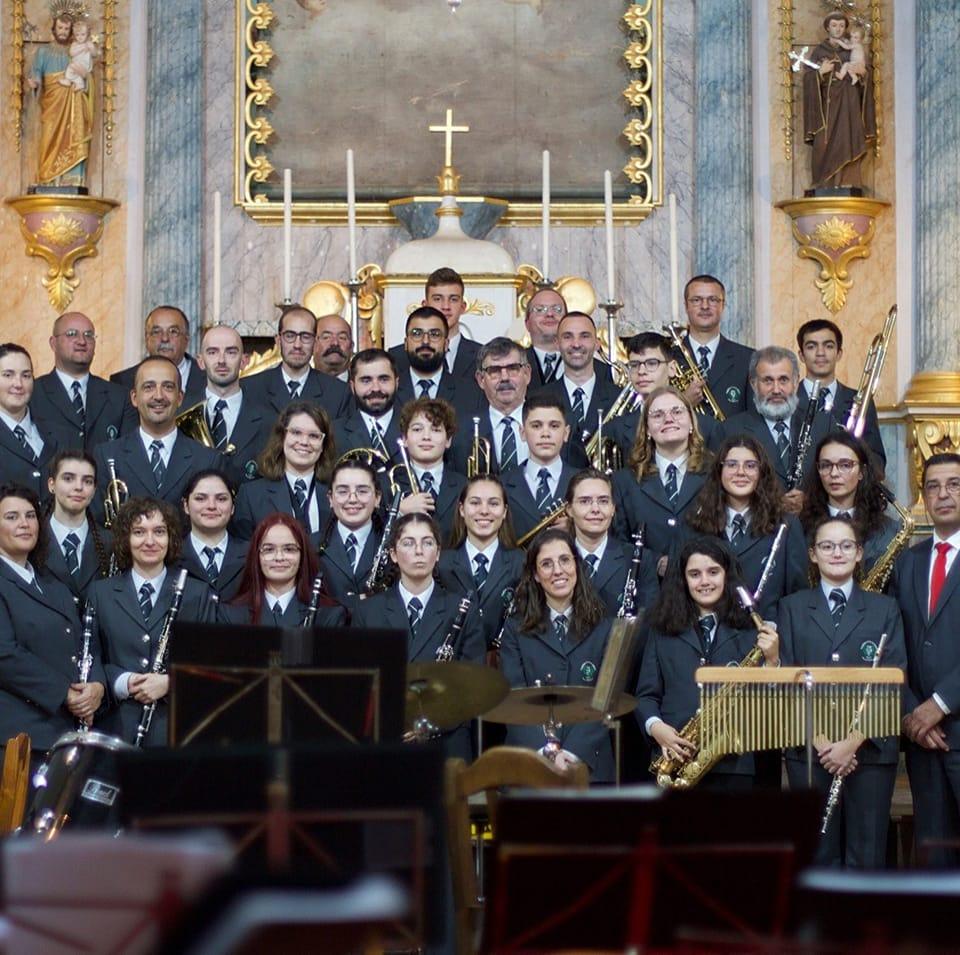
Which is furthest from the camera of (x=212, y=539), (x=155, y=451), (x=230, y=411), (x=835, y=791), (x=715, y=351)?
(x=715, y=351)

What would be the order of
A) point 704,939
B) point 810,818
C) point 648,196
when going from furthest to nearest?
1. point 648,196
2. point 810,818
3. point 704,939

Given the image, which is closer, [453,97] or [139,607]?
[139,607]

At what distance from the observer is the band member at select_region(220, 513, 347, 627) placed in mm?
6207

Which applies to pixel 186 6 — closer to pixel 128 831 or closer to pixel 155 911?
pixel 128 831

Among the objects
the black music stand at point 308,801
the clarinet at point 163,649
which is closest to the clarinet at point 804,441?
the clarinet at point 163,649

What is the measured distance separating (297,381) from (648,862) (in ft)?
13.1

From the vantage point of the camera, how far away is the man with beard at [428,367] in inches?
289

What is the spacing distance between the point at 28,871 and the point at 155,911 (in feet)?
0.69

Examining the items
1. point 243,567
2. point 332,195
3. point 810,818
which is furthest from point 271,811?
point 332,195

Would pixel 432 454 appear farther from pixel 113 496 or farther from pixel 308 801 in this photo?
pixel 308 801

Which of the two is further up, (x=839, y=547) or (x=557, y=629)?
(x=839, y=547)

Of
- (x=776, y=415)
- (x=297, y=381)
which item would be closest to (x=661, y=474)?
(x=776, y=415)

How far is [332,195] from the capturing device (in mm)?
9727

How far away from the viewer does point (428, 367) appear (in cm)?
738
